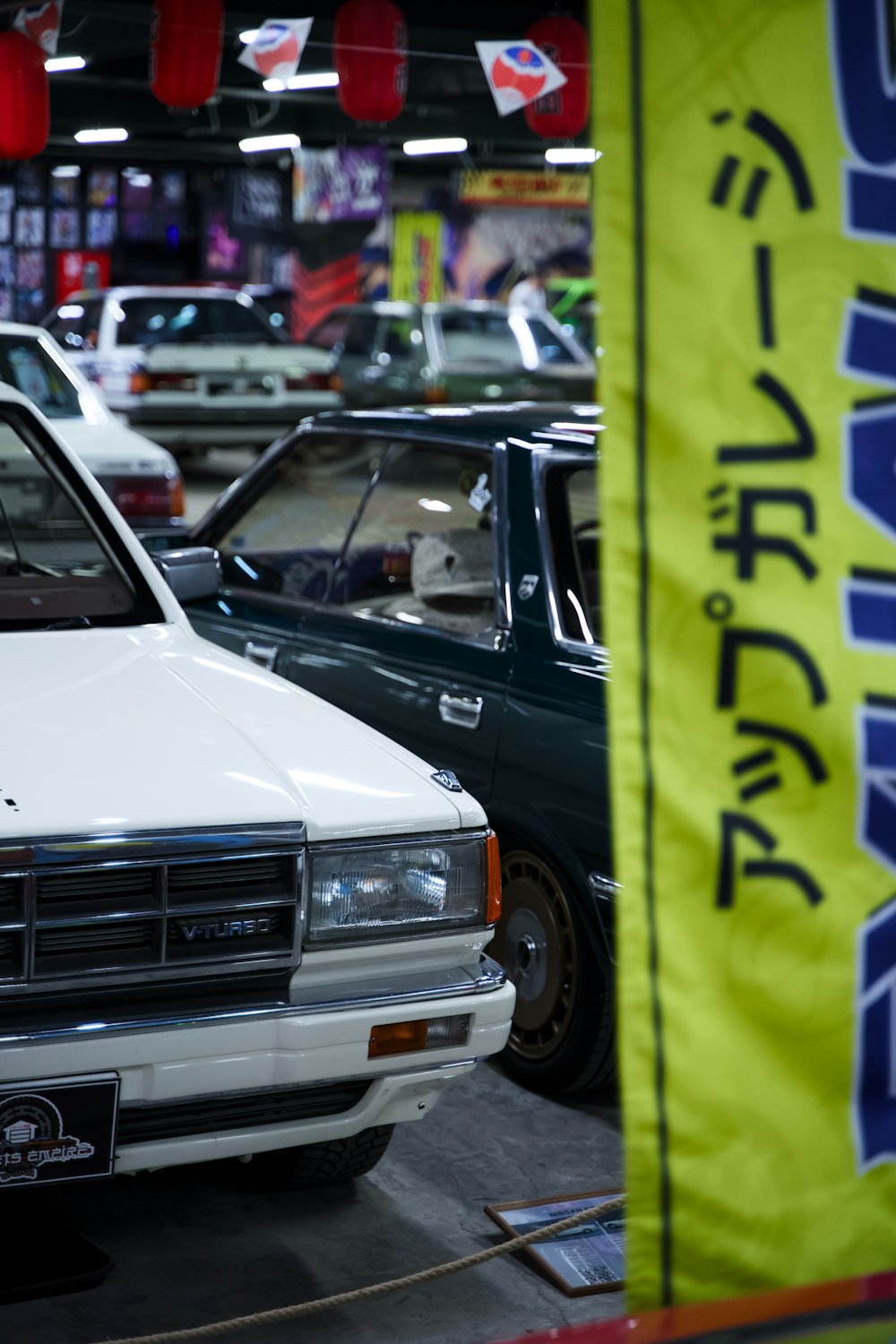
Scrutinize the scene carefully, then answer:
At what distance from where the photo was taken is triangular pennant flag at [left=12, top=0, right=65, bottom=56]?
10977 mm

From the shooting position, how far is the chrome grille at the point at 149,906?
2.84 metres

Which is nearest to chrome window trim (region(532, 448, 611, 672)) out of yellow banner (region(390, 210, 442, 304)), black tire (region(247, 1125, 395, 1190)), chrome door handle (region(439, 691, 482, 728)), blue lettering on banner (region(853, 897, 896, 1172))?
chrome door handle (region(439, 691, 482, 728))

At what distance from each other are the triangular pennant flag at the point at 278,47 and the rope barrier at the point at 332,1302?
8640mm

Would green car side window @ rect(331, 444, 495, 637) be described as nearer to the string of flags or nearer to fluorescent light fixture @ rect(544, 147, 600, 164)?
the string of flags

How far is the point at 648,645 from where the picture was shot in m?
1.76

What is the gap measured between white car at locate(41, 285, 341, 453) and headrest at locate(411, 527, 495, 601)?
10.5m

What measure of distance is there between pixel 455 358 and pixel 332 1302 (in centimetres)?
1475

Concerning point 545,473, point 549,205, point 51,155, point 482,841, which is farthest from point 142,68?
point 482,841

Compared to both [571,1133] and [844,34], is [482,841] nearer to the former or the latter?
[571,1133]

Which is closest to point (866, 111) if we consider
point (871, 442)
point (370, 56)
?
point (871, 442)

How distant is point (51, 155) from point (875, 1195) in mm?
26769

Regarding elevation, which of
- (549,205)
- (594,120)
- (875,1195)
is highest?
(549,205)

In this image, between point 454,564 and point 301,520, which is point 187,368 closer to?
point 301,520

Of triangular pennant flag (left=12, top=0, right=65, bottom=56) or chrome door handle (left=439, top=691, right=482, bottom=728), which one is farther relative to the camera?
triangular pennant flag (left=12, top=0, right=65, bottom=56)
